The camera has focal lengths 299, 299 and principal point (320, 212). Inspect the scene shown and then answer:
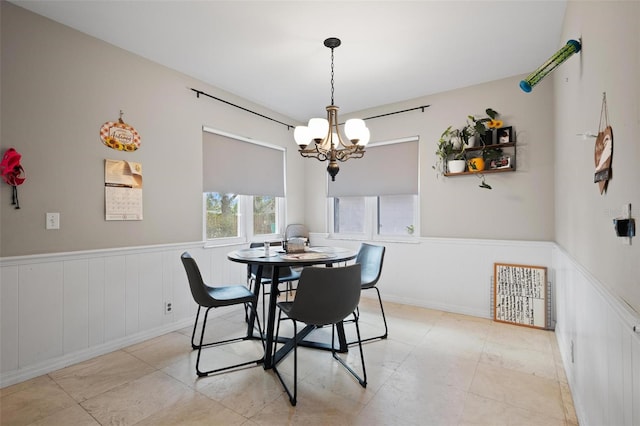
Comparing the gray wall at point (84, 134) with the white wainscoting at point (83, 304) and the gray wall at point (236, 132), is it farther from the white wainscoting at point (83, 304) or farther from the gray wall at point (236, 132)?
the white wainscoting at point (83, 304)

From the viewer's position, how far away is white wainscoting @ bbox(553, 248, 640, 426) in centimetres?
88

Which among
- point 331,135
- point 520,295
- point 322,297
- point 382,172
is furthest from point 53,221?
point 520,295

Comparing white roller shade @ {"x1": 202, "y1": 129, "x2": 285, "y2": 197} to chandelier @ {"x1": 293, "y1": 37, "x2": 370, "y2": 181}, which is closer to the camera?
chandelier @ {"x1": 293, "y1": 37, "x2": 370, "y2": 181}

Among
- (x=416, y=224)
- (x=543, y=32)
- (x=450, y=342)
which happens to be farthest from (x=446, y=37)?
(x=450, y=342)

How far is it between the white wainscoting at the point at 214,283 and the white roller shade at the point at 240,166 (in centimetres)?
78

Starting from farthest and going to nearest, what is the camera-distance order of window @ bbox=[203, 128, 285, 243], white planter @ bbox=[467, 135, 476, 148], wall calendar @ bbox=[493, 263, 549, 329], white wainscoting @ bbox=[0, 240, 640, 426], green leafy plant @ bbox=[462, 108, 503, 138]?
window @ bbox=[203, 128, 285, 243] → white planter @ bbox=[467, 135, 476, 148] → green leafy plant @ bbox=[462, 108, 503, 138] → wall calendar @ bbox=[493, 263, 549, 329] → white wainscoting @ bbox=[0, 240, 640, 426]

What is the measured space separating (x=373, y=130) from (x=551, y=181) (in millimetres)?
2163

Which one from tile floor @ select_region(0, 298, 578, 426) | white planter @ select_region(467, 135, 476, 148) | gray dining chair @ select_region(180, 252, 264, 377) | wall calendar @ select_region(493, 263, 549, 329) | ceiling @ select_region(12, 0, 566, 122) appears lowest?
tile floor @ select_region(0, 298, 578, 426)

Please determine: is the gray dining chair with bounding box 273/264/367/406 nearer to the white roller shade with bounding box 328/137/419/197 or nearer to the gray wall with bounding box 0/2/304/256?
the gray wall with bounding box 0/2/304/256

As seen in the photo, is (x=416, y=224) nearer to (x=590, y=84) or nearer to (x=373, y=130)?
(x=373, y=130)

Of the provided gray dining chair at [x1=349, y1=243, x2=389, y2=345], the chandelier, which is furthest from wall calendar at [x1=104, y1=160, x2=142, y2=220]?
gray dining chair at [x1=349, y1=243, x2=389, y2=345]

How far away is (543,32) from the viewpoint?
250 centimetres

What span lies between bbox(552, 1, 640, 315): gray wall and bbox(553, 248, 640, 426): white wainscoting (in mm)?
77

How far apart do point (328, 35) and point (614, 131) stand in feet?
6.96
